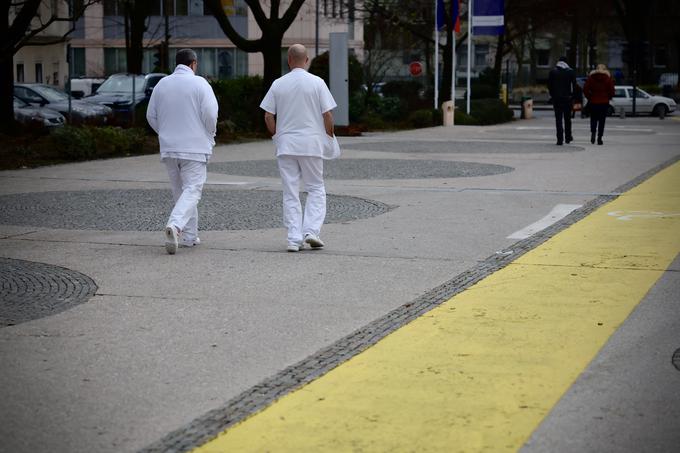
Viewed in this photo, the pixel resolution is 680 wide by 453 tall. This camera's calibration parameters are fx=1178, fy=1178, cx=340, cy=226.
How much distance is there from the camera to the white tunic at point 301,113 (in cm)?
995

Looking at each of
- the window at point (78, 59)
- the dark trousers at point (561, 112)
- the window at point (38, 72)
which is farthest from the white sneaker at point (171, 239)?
the window at point (78, 59)

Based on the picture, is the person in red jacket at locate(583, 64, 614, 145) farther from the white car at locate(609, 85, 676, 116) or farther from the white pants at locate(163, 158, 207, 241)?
the white car at locate(609, 85, 676, 116)

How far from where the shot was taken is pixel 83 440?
4766 mm

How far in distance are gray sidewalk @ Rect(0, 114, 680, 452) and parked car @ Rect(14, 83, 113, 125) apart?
9091 millimetres

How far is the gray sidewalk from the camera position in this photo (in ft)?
17.8

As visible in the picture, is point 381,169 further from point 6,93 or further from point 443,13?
point 443,13

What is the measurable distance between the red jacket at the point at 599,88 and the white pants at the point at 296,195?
52.7ft

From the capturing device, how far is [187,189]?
1019cm

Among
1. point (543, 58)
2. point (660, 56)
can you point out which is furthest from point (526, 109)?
point (543, 58)

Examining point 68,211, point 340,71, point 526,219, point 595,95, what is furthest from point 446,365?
point 340,71

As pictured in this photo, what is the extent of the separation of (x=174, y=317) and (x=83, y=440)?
97.3 inches

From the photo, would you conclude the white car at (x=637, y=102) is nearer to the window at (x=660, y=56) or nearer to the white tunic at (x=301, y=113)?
the white tunic at (x=301, y=113)

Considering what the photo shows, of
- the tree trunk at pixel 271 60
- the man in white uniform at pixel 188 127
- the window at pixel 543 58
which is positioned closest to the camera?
the man in white uniform at pixel 188 127

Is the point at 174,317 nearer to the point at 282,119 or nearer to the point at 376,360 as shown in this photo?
the point at 376,360
